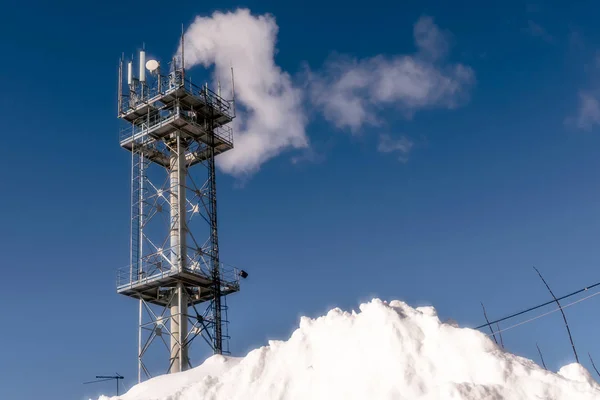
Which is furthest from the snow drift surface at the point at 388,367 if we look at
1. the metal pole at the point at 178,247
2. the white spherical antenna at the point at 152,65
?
the white spherical antenna at the point at 152,65

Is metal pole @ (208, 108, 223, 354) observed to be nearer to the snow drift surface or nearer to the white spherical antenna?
the white spherical antenna

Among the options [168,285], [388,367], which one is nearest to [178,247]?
[168,285]

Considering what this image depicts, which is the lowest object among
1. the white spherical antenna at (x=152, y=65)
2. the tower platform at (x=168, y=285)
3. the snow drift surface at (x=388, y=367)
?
the snow drift surface at (x=388, y=367)

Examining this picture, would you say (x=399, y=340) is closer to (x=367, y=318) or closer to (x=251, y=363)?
(x=367, y=318)

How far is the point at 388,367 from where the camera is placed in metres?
19.0

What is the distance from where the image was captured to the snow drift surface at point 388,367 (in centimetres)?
1769

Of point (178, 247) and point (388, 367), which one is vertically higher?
point (178, 247)

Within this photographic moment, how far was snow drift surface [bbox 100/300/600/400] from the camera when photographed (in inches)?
696

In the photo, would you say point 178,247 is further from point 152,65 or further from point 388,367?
point 388,367

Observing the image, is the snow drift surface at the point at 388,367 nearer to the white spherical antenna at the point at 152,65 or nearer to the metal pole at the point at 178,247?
the metal pole at the point at 178,247

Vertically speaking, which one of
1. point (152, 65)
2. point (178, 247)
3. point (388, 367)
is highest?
point (152, 65)

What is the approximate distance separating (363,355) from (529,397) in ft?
13.9

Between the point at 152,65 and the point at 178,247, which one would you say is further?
the point at 152,65

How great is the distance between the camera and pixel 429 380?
60.7 ft
